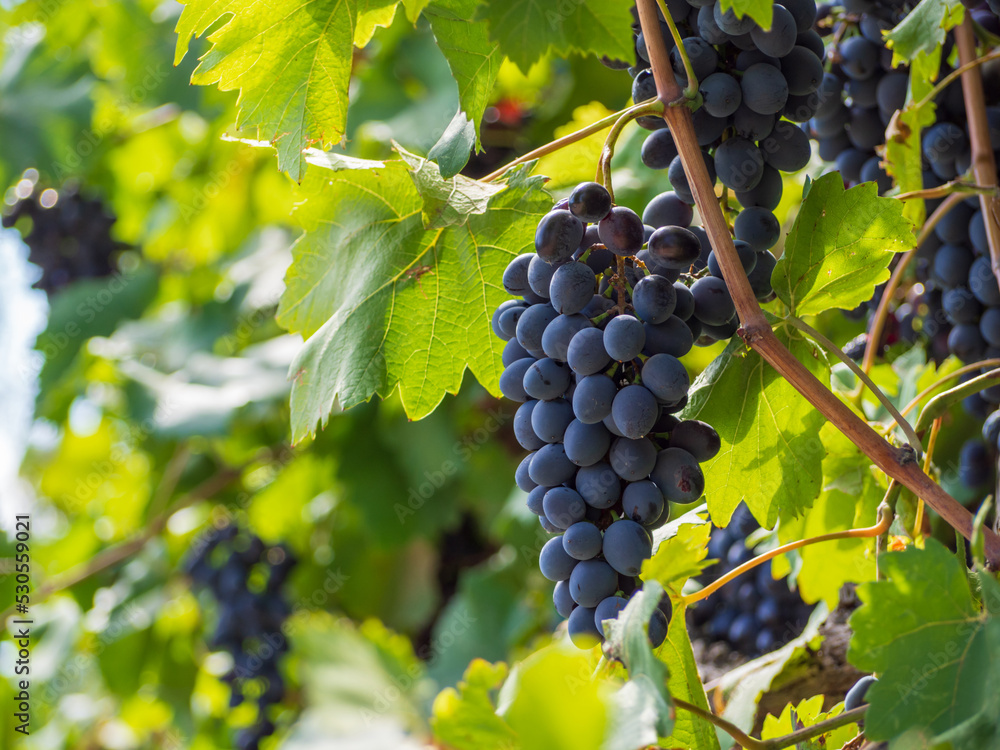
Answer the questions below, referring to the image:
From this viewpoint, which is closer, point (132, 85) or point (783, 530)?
point (783, 530)

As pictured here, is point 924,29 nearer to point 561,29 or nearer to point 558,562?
point 561,29

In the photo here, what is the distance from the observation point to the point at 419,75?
208 cm

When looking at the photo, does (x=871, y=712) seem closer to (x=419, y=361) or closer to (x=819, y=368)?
(x=819, y=368)

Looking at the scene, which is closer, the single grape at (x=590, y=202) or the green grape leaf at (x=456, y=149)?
the single grape at (x=590, y=202)

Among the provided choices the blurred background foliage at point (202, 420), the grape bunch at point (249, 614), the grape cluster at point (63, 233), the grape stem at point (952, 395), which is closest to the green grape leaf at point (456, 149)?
the grape stem at point (952, 395)

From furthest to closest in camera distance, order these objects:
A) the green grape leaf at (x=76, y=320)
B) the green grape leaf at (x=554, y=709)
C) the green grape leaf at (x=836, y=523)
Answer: the green grape leaf at (x=76, y=320), the green grape leaf at (x=836, y=523), the green grape leaf at (x=554, y=709)

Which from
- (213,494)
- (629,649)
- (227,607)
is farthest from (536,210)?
(213,494)

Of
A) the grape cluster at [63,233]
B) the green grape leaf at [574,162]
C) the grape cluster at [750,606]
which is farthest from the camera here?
the grape cluster at [63,233]

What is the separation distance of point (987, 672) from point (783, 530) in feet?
1.41

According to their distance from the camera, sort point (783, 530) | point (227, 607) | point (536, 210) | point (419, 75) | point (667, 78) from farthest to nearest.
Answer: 1. point (227, 607)
2. point (419, 75)
3. point (783, 530)
4. point (536, 210)
5. point (667, 78)

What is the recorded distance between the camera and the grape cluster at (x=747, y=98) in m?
0.66

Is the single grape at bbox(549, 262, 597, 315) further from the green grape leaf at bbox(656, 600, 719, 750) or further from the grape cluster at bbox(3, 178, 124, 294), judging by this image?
the grape cluster at bbox(3, 178, 124, 294)

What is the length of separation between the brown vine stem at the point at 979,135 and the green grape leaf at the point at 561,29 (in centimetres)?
42

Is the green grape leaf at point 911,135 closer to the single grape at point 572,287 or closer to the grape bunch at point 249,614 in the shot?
the single grape at point 572,287
